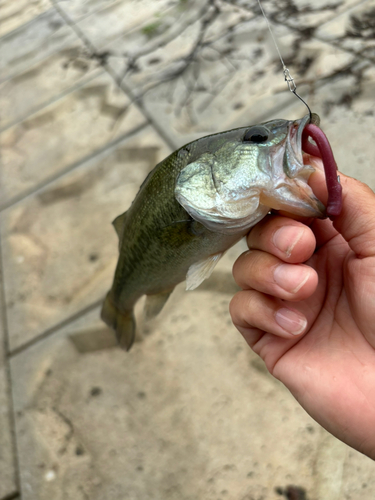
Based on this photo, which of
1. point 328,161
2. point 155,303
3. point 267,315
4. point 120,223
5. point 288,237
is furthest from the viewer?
point 155,303

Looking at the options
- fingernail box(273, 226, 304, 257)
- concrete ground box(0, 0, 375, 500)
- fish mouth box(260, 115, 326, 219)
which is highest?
fish mouth box(260, 115, 326, 219)

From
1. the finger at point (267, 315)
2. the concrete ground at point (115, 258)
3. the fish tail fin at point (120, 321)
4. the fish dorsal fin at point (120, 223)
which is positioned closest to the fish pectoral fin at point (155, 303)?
the fish tail fin at point (120, 321)

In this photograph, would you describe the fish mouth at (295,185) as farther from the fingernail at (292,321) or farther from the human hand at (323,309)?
the fingernail at (292,321)

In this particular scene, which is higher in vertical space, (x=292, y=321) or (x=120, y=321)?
(x=292, y=321)

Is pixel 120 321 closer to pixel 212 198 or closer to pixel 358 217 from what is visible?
pixel 212 198

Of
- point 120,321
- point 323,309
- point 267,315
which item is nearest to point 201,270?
point 267,315

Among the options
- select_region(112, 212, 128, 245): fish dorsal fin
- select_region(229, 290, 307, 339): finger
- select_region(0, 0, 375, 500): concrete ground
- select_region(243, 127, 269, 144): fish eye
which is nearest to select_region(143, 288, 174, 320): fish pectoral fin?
select_region(112, 212, 128, 245): fish dorsal fin

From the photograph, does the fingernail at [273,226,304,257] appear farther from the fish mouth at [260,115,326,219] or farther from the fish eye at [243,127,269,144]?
the fish eye at [243,127,269,144]

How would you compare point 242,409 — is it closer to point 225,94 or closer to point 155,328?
point 155,328
